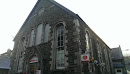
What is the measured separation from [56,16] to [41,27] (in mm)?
2688

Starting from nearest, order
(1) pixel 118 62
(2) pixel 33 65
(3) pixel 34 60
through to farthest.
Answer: (3) pixel 34 60 < (2) pixel 33 65 < (1) pixel 118 62

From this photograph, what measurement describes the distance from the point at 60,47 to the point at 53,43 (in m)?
0.87

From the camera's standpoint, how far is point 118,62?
28.0m

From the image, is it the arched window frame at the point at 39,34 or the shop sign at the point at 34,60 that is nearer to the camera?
the shop sign at the point at 34,60

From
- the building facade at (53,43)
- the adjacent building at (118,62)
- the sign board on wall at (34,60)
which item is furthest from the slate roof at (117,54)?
the sign board on wall at (34,60)

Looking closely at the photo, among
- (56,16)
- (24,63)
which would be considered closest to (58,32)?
(56,16)

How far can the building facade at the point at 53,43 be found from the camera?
8.06 meters

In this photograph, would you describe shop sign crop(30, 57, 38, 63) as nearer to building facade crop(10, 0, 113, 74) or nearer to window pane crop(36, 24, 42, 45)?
building facade crop(10, 0, 113, 74)

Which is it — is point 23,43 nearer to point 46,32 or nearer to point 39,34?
point 39,34

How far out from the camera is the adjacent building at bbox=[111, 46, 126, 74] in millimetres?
25506

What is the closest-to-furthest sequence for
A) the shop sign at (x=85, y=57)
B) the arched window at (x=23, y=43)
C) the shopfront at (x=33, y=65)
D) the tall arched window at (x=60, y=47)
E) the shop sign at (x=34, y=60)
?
1. the shop sign at (x=85, y=57)
2. the tall arched window at (x=60, y=47)
3. the shopfront at (x=33, y=65)
4. the shop sign at (x=34, y=60)
5. the arched window at (x=23, y=43)

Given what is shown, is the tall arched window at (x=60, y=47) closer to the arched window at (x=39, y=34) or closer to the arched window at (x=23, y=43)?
the arched window at (x=39, y=34)

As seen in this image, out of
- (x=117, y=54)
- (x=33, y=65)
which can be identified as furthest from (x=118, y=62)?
(x=33, y=65)

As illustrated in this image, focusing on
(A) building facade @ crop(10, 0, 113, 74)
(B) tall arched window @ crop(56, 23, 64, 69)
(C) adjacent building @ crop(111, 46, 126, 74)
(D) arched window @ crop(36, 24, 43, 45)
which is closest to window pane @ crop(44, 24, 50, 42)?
(A) building facade @ crop(10, 0, 113, 74)
